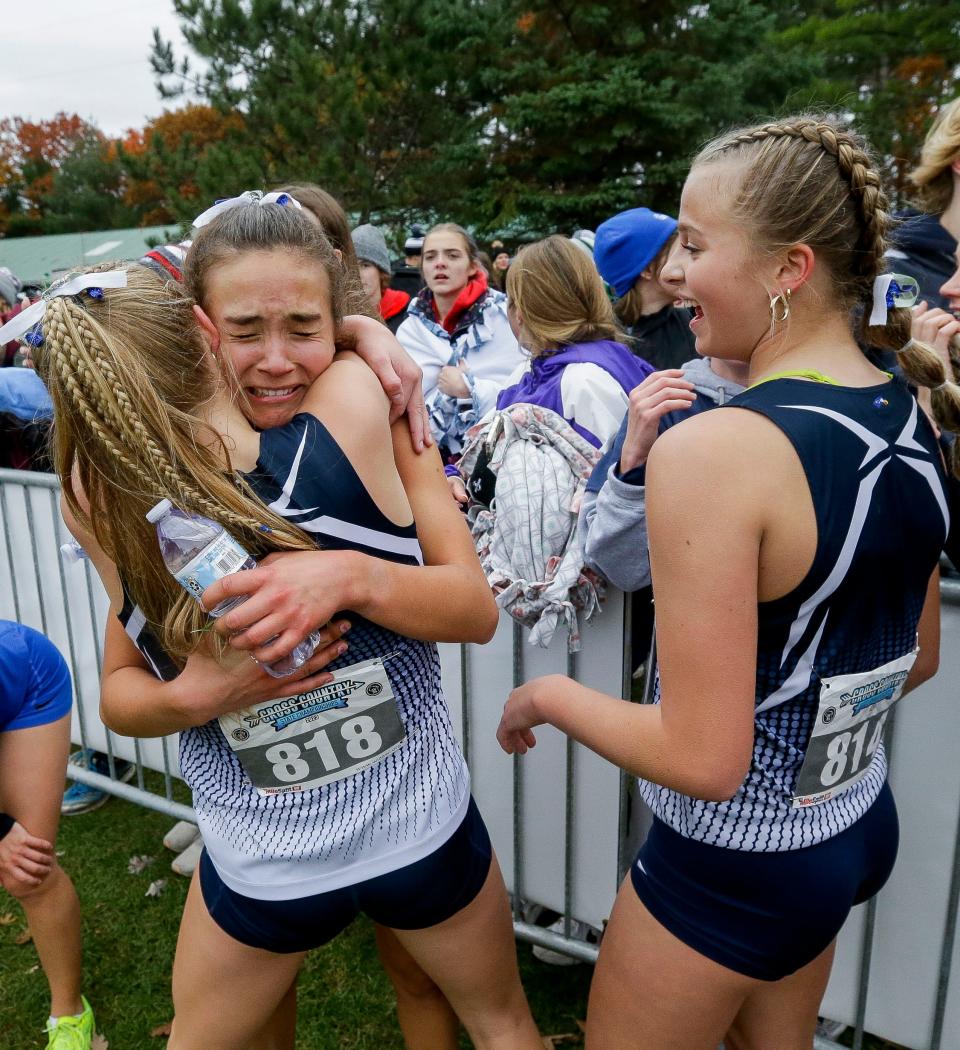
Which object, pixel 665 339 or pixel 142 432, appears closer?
pixel 142 432

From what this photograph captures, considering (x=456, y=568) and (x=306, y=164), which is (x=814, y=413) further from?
(x=306, y=164)

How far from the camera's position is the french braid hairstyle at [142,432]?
4.06ft

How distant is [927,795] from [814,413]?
121 centimetres

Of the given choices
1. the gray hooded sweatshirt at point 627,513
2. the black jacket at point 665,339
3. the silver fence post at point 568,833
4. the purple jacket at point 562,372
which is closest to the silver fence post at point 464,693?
the silver fence post at point 568,833

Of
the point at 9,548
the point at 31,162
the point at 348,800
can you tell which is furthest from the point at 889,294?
the point at 31,162

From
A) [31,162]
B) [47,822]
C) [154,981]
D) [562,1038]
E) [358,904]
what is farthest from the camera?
[31,162]

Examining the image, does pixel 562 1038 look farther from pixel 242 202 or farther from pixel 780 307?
pixel 242 202

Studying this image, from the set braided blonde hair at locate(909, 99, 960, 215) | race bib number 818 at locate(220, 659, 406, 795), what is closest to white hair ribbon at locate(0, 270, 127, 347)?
race bib number 818 at locate(220, 659, 406, 795)

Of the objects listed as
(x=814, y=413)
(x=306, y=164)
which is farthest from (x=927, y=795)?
(x=306, y=164)

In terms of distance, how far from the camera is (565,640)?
8.09ft

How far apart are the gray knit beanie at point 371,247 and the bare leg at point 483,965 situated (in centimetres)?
445

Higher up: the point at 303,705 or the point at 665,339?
the point at 665,339

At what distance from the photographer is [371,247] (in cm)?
550

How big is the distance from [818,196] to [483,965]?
1393 mm
